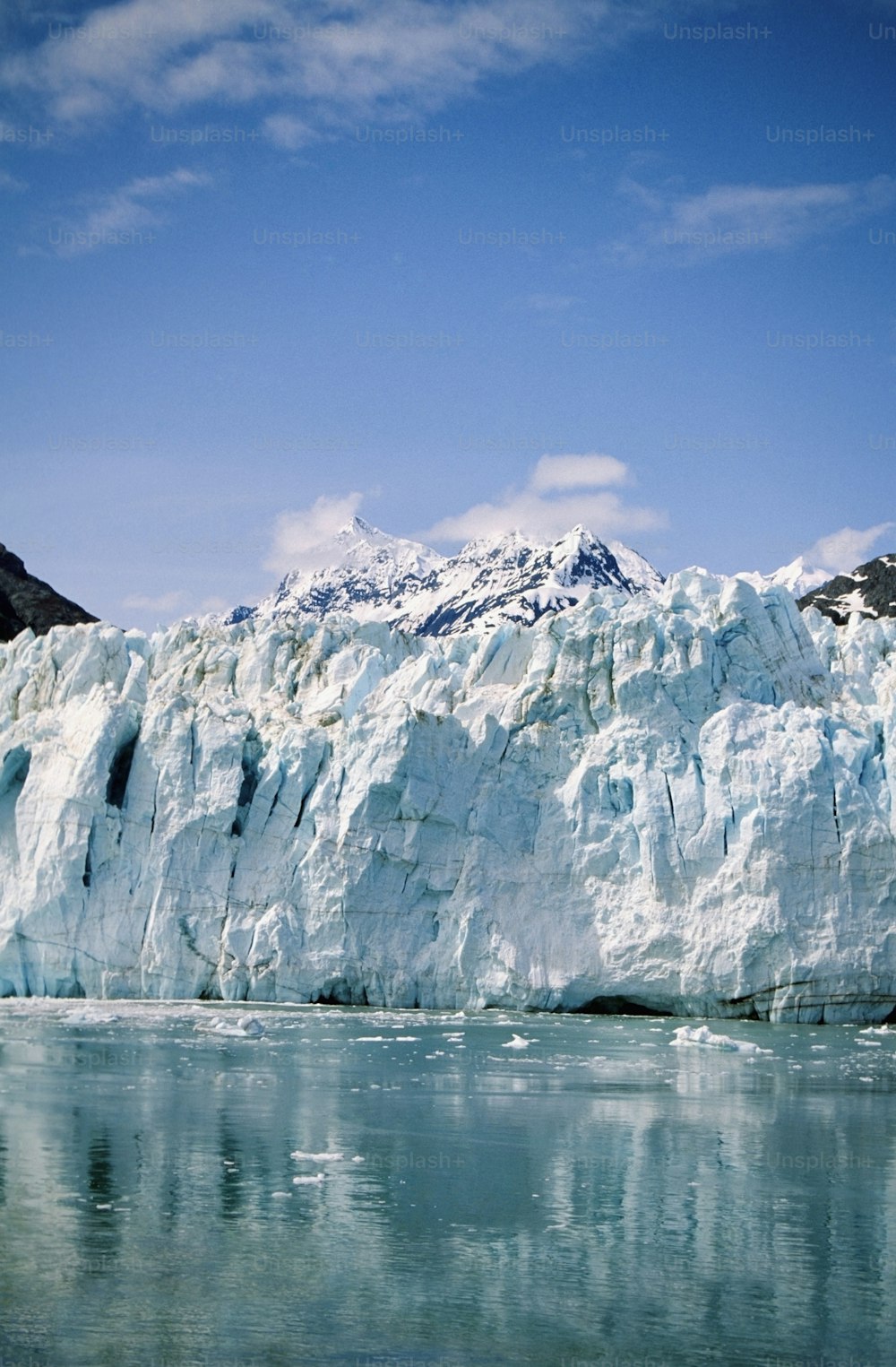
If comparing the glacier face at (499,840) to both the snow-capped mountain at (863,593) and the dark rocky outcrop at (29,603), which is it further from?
the snow-capped mountain at (863,593)

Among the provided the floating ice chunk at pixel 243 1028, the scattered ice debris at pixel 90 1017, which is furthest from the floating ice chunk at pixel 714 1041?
the scattered ice debris at pixel 90 1017

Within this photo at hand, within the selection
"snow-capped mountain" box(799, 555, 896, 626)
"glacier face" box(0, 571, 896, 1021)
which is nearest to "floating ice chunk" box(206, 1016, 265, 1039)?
"glacier face" box(0, 571, 896, 1021)

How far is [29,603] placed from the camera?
61156mm

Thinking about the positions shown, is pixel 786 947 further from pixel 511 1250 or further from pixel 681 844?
pixel 511 1250

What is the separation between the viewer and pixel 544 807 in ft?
92.6

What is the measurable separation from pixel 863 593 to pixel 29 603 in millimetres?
39414

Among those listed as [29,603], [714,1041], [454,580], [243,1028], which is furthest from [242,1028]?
[454,580]

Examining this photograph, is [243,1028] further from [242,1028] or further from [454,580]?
[454,580]

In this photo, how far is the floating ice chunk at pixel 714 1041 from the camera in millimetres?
22312

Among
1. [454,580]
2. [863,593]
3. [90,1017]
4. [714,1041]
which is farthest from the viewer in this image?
[454,580]

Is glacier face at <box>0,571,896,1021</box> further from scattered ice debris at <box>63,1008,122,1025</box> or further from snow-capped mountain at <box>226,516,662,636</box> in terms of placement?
snow-capped mountain at <box>226,516,662,636</box>

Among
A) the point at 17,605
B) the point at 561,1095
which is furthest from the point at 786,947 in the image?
the point at 17,605

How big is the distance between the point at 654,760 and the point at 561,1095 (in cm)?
1094

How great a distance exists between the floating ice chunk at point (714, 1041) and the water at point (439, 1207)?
0.88 metres
